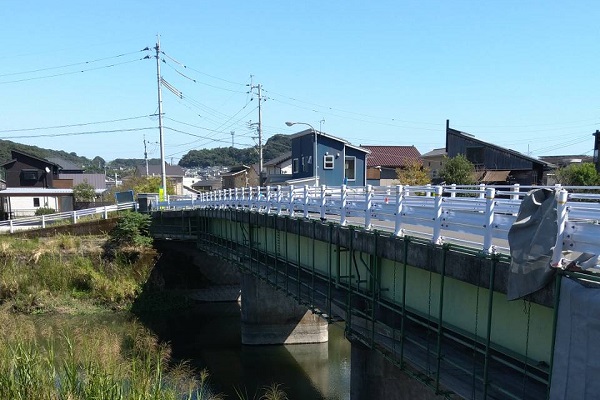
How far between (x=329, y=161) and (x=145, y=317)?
72.4 ft

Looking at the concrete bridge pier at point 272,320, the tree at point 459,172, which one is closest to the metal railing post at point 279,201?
the concrete bridge pier at point 272,320

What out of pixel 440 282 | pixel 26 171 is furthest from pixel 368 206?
pixel 26 171

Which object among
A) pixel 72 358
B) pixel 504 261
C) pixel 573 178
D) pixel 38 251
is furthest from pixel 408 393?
pixel 573 178

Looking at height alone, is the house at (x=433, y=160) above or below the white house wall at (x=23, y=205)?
above

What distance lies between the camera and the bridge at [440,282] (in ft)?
20.1

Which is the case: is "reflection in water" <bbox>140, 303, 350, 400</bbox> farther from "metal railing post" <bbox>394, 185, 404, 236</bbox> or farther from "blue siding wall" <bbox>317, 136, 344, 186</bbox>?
"blue siding wall" <bbox>317, 136, 344, 186</bbox>

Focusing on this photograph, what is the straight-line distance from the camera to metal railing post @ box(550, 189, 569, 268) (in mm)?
5977

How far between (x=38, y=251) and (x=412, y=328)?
27.2 metres

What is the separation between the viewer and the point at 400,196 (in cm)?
1002

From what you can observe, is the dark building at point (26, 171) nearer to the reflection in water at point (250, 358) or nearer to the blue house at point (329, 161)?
the blue house at point (329, 161)

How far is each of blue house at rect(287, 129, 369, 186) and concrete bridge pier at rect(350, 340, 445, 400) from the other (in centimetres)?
2809

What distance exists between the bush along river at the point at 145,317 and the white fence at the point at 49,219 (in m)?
2.43

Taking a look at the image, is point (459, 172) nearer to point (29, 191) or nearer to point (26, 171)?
point (29, 191)

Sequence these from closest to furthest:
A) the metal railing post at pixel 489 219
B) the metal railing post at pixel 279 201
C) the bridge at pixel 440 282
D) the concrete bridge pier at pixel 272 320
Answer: the bridge at pixel 440 282, the metal railing post at pixel 489 219, the metal railing post at pixel 279 201, the concrete bridge pier at pixel 272 320
